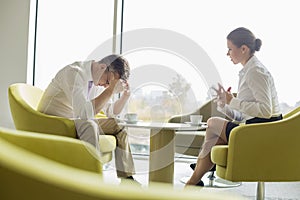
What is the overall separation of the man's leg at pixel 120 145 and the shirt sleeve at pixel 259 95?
3.00 ft

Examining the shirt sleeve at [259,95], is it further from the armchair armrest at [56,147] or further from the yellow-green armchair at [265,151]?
the armchair armrest at [56,147]

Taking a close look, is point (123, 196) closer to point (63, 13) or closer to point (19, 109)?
point (19, 109)

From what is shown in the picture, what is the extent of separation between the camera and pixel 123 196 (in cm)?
49

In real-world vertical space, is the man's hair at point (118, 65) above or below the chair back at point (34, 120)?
above

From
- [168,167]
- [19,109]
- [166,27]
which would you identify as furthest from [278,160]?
[166,27]

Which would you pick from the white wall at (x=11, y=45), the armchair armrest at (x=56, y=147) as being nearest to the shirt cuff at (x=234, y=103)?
the armchair armrest at (x=56, y=147)

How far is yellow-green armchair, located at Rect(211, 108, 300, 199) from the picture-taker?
2326mm

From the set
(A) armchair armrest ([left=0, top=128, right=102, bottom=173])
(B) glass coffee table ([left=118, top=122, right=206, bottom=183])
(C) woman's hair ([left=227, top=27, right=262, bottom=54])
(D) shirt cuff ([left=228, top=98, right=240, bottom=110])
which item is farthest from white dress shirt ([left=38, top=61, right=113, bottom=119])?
(A) armchair armrest ([left=0, top=128, right=102, bottom=173])

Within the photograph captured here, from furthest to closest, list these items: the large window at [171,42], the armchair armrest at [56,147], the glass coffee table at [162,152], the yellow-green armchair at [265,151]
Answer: the large window at [171,42], the glass coffee table at [162,152], the yellow-green armchair at [265,151], the armchair armrest at [56,147]

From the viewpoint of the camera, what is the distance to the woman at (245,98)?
2.50 meters

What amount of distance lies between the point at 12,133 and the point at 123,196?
64cm

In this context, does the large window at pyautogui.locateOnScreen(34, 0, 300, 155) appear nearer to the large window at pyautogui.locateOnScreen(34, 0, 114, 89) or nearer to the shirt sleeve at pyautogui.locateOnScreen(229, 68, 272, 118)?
the large window at pyautogui.locateOnScreen(34, 0, 114, 89)

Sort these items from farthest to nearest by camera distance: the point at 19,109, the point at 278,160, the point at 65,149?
the point at 19,109, the point at 278,160, the point at 65,149

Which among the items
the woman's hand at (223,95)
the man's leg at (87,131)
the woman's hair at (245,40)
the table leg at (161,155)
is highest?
the woman's hair at (245,40)
